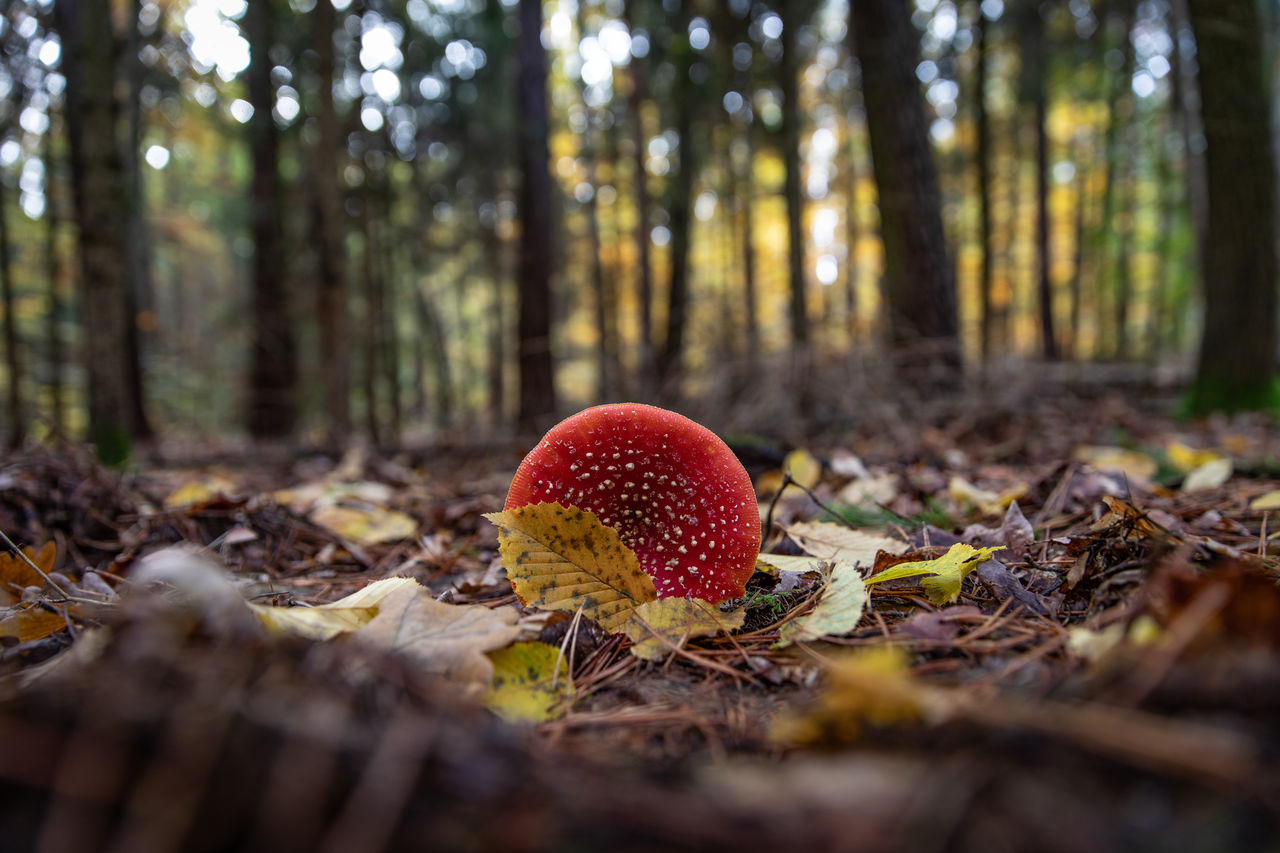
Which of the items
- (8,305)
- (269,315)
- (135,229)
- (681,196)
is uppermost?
(681,196)

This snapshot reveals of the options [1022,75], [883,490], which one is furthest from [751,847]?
[1022,75]

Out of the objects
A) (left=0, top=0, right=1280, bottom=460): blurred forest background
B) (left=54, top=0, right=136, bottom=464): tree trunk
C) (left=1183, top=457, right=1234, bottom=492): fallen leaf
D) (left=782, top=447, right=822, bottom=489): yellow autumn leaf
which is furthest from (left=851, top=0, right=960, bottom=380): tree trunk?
(left=54, top=0, right=136, bottom=464): tree trunk

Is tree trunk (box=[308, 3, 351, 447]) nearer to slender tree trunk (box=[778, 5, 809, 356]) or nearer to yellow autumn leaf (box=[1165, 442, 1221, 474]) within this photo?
slender tree trunk (box=[778, 5, 809, 356])

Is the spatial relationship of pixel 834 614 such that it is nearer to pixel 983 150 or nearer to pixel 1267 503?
pixel 1267 503

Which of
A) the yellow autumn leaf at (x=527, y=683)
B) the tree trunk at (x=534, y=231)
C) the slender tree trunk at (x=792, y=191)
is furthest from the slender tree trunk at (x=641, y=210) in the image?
the yellow autumn leaf at (x=527, y=683)

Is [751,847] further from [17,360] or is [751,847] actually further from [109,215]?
[17,360]

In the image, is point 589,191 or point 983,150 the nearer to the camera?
point 983,150

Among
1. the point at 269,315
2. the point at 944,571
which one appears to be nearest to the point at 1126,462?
the point at 944,571
